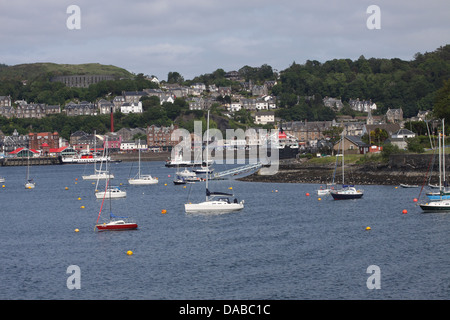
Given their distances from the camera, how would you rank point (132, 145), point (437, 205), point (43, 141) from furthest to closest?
1. point (43, 141)
2. point (132, 145)
3. point (437, 205)

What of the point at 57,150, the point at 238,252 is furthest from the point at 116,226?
the point at 57,150

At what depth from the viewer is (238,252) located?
1505 inches

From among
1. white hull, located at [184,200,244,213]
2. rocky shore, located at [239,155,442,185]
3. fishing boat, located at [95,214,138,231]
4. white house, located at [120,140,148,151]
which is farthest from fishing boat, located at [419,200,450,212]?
white house, located at [120,140,148,151]

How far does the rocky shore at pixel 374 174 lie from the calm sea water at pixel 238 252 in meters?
12.3

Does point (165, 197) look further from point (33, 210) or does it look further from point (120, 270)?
point (120, 270)

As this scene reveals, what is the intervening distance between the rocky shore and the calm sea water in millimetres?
12259

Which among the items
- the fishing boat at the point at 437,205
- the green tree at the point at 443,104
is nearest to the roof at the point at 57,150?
the green tree at the point at 443,104

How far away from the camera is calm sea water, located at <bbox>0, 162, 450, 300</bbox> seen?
30641 mm

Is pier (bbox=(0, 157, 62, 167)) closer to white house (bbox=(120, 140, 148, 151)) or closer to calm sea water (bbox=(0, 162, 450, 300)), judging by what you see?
white house (bbox=(120, 140, 148, 151))

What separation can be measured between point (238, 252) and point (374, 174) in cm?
4380

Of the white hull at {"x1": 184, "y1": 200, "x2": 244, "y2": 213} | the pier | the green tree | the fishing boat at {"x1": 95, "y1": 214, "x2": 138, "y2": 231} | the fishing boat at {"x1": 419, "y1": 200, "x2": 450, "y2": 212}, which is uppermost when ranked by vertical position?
the green tree

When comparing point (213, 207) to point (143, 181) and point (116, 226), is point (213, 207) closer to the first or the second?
point (116, 226)
